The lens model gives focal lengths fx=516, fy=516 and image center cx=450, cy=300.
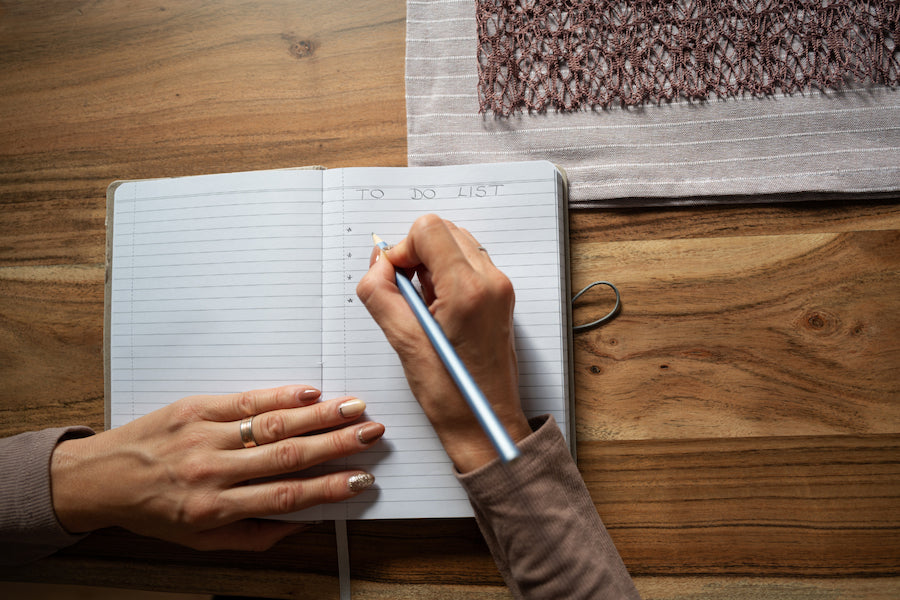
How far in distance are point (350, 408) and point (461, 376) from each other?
0.18m

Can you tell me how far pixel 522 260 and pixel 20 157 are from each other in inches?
26.1

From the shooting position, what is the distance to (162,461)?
0.55m

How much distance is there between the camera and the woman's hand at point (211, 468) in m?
0.54

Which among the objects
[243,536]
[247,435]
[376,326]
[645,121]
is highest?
[645,121]

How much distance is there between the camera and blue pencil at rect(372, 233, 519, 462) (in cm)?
38

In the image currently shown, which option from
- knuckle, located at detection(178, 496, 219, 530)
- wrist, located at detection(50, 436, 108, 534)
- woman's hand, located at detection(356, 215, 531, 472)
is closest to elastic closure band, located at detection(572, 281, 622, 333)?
woman's hand, located at detection(356, 215, 531, 472)

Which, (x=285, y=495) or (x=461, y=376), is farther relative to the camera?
(x=285, y=495)

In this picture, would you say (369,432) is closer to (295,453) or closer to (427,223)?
(295,453)

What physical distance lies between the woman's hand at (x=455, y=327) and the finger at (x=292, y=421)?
9 cm

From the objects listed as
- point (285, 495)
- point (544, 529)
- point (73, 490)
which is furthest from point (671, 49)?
point (73, 490)

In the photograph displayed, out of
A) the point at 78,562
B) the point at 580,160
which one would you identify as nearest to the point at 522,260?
the point at 580,160

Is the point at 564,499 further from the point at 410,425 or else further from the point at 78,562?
the point at 78,562

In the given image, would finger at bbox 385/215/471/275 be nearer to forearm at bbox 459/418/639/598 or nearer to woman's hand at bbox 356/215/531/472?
woman's hand at bbox 356/215/531/472

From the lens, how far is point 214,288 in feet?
2.00
